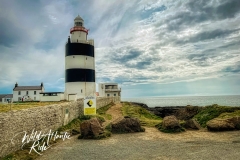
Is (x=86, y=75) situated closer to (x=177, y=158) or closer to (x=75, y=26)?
(x=75, y=26)

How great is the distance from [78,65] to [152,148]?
76.0 feet

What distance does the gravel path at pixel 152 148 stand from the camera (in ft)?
32.6

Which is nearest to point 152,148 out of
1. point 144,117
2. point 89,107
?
point 89,107

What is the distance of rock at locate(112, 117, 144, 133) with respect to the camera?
16406 millimetres

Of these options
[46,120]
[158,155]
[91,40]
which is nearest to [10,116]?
[46,120]

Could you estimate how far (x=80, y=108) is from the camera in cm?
2372

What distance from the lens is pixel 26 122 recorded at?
1173cm

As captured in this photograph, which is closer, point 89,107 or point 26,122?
point 26,122

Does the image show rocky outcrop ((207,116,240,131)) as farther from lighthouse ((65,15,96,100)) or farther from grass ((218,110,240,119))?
lighthouse ((65,15,96,100))

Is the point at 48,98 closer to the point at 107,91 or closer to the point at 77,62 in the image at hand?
the point at 77,62

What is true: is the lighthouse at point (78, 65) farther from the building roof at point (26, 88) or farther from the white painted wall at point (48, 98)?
the building roof at point (26, 88)

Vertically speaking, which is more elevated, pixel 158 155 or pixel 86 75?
pixel 86 75

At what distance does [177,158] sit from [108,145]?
4.66m

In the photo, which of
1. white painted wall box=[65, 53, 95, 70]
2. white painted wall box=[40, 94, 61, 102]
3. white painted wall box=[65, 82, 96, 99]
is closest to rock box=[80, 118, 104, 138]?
white painted wall box=[65, 82, 96, 99]
